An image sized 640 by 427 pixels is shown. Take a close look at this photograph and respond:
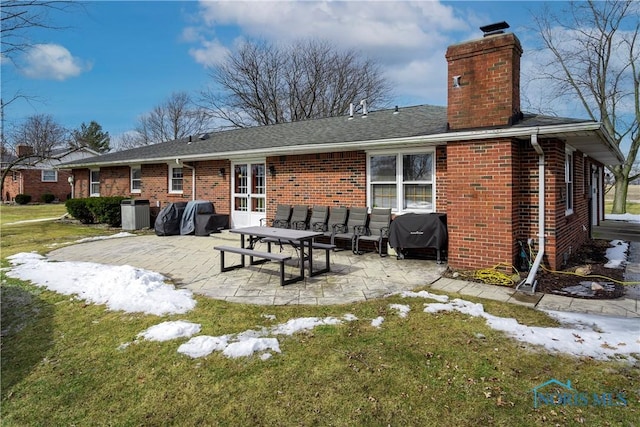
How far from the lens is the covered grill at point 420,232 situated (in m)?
7.10

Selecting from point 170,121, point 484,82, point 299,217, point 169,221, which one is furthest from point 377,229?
point 170,121

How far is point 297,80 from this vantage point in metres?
29.6

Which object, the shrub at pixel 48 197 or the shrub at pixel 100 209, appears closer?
the shrub at pixel 100 209

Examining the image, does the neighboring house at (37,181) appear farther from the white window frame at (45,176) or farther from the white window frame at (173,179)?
the white window frame at (173,179)

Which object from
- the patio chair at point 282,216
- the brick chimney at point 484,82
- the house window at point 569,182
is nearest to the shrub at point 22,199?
the patio chair at point 282,216

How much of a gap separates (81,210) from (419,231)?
47.0ft

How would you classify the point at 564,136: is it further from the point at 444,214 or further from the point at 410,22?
the point at 410,22

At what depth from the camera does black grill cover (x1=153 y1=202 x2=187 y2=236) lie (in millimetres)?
11568

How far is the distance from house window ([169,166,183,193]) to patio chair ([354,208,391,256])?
321 inches

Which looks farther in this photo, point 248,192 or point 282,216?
point 248,192

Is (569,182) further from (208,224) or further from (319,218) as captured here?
(208,224)

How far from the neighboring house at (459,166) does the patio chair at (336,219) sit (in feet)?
0.91

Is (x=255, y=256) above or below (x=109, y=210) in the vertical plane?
below

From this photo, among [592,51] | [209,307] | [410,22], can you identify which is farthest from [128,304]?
[592,51]
